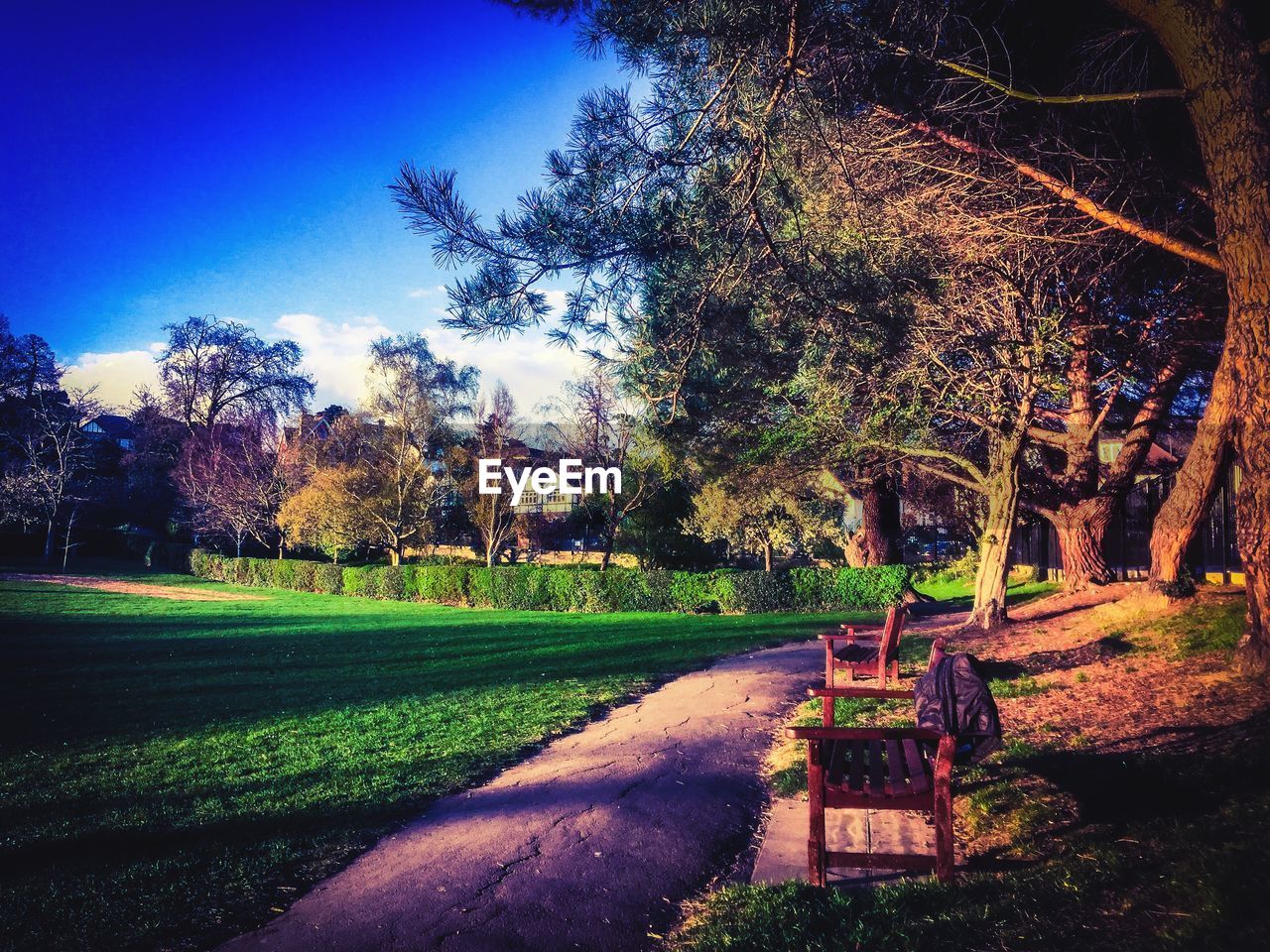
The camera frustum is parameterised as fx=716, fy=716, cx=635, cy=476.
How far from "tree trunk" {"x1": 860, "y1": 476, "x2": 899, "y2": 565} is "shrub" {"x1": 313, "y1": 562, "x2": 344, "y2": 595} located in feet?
67.7

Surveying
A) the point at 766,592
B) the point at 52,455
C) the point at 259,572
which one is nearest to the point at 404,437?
the point at 259,572

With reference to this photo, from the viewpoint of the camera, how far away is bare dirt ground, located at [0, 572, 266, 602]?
25.0m

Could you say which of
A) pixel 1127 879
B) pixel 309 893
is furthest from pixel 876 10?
pixel 309 893

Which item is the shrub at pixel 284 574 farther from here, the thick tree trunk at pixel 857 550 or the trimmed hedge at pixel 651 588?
the thick tree trunk at pixel 857 550

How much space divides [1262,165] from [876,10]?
2795mm

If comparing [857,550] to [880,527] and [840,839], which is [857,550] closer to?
[880,527]

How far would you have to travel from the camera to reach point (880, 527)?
21500 mm

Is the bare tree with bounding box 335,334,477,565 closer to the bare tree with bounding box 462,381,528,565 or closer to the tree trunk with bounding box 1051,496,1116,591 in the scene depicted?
the bare tree with bounding box 462,381,528,565

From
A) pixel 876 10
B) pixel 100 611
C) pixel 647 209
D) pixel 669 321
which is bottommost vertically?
pixel 100 611

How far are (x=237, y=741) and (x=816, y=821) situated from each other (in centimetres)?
587

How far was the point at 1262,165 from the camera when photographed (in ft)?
15.8

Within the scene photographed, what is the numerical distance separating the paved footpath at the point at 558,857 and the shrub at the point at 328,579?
25.9 m

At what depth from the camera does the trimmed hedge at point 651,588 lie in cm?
1883

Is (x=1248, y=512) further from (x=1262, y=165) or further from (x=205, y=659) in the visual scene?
(x=205, y=659)
